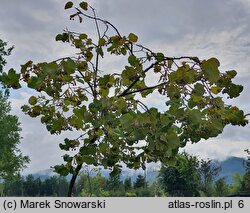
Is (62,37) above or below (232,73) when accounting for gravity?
above

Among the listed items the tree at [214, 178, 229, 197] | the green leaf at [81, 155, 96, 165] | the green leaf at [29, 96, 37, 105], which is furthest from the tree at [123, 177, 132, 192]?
the green leaf at [81, 155, 96, 165]

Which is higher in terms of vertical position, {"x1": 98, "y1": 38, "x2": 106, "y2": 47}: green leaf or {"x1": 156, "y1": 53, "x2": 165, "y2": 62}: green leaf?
{"x1": 98, "y1": 38, "x2": 106, "y2": 47}: green leaf

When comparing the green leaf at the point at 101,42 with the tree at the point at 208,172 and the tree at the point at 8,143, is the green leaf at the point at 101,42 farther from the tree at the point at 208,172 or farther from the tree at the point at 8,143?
the tree at the point at 208,172

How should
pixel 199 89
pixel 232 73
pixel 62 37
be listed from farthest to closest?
1. pixel 62 37
2. pixel 232 73
3. pixel 199 89

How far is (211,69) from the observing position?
4.07 meters

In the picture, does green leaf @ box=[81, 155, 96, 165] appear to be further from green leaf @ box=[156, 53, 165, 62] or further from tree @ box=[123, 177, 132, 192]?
tree @ box=[123, 177, 132, 192]

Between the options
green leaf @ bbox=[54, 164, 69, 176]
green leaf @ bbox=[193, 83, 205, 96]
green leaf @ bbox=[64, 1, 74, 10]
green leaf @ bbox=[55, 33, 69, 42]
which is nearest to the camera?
green leaf @ bbox=[193, 83, 205, 96]

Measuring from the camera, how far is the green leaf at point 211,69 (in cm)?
404

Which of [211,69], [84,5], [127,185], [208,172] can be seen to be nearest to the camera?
[211,69]

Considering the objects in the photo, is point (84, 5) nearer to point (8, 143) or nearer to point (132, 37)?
point (132, 37)

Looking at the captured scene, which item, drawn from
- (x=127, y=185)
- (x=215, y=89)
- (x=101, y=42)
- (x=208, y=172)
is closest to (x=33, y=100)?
(x=101, y=42)

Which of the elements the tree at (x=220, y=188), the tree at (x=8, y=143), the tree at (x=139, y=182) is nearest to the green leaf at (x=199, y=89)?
the tree at (x=8, y=143)

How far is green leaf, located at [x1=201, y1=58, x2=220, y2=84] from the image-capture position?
4.04 meters

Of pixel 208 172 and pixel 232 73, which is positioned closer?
pixel 232 73
